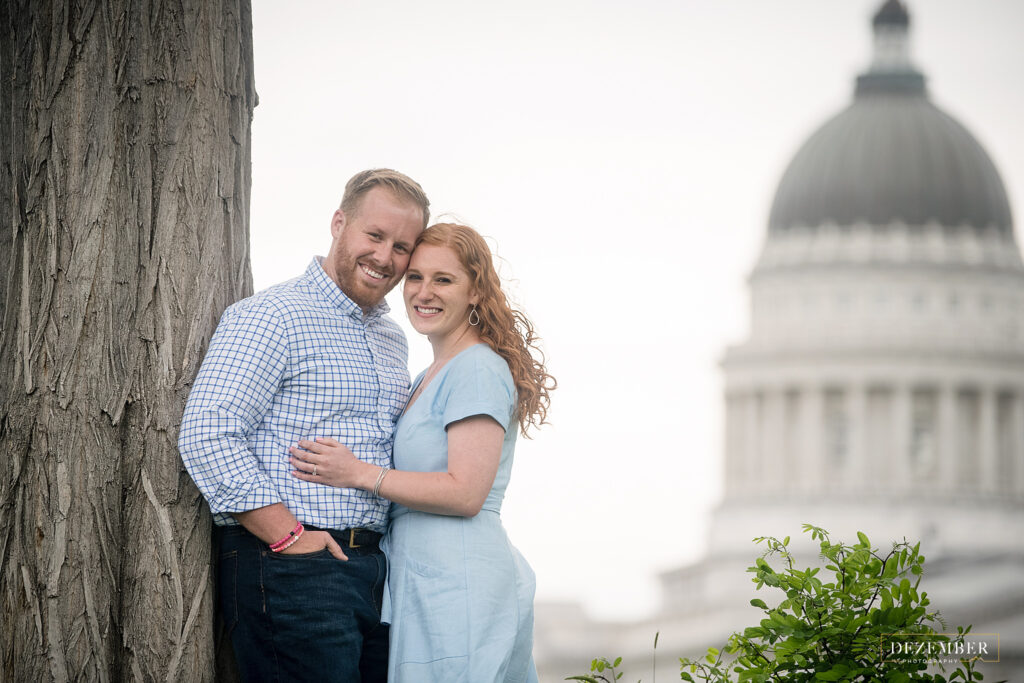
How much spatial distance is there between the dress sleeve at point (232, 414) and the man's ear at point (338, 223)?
1.46 ft

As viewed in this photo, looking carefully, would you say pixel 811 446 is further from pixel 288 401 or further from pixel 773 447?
pixel 288 401

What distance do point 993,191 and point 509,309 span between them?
72.1 m

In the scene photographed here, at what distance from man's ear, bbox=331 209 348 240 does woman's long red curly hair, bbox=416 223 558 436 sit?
0.78ft

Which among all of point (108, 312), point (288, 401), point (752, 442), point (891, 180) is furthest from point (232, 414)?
point (891, 180)

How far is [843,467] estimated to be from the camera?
65.8 m

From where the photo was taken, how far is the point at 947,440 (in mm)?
63312

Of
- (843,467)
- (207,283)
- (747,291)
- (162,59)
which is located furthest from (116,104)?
(747,291)

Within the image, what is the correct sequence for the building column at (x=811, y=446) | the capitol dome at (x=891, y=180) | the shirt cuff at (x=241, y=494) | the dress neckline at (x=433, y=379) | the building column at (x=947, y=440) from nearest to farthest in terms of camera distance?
the shirt cuff at (x=241, y=494) < the dress neckline at (x=433, y=379) < the building column at (x=947, y=440) < the building column at (x=811, y=446) < the capitol dome at (x=891, y=180)

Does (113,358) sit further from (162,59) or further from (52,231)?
(162,59)

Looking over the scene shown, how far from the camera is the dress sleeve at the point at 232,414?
13.3ft

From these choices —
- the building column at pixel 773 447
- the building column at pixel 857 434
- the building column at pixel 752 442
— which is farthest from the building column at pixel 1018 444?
the building column at pixel 752 442

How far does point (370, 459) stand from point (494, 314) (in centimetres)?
58

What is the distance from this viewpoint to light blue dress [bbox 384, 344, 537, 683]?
4.26m

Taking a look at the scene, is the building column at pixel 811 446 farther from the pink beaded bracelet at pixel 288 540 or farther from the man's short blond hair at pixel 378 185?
the pink beaded bracelet at pixel 288 540
